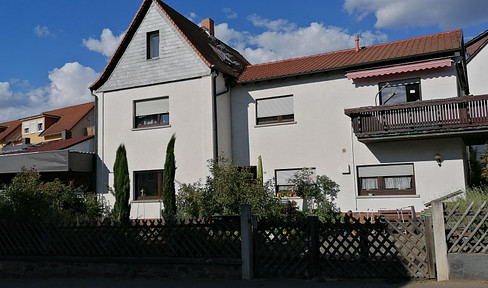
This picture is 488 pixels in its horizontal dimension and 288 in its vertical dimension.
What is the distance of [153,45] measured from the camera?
18922mm

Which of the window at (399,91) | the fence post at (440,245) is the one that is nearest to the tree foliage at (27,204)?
the fence post at (440,245)

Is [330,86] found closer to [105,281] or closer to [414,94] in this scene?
[414,94]

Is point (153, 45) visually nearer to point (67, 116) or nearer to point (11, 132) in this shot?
point (67, 116)

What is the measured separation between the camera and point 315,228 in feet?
25.8

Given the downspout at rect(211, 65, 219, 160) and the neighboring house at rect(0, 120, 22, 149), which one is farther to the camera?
the neighboring house at rect(0, 120, 22, 149)

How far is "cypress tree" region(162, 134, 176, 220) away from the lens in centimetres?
1580

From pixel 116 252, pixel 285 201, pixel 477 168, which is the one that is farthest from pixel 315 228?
pixel 477 168

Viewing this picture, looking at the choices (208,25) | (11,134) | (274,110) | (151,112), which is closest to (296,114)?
(274,110)

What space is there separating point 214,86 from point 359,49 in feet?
22.4

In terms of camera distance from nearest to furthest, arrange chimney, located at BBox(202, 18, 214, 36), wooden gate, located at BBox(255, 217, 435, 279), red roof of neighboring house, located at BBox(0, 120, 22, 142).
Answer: wooden gate, located at BBox(255, 217, 435, 279), chimney, located at BBox(202, 18, 214, 36), red roof of neighboring house, located at BBox(0, 120, 22, 142)

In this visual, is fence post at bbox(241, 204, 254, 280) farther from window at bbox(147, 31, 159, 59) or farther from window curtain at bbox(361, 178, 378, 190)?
window at bbox(147, 31, 159, 59)

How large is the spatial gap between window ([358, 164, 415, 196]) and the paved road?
8856 millimetres

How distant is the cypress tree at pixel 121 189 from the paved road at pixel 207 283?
681 centimetres

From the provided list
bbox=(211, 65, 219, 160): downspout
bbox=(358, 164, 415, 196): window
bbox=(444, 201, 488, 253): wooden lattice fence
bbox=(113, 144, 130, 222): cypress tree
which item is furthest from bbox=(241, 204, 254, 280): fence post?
bbox=(358, 164, 415, 196): window
